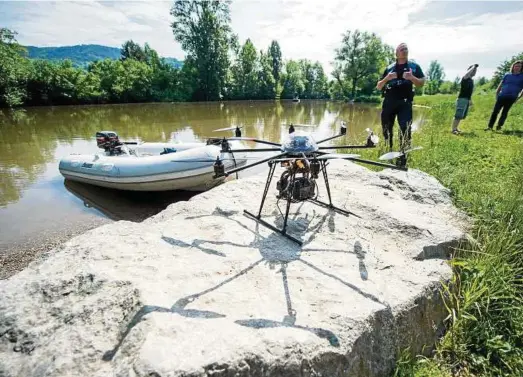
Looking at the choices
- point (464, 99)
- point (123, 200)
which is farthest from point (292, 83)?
point (123, 200)

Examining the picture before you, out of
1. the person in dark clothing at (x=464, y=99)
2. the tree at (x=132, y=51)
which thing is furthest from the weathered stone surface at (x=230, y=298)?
the tree at (x=132, y=51)

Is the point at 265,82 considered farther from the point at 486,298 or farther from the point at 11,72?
the point at 486,298

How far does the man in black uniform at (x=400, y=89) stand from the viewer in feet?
18.1

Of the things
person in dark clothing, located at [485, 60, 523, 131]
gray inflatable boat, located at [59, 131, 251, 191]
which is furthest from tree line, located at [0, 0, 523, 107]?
gray inflatable boat, located at [59, 131, 251, 191]

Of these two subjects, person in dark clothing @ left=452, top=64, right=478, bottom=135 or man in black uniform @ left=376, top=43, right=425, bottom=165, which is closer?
man in black uniform @ left=376, top=43, right=425, bottom=165

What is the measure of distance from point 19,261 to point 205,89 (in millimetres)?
42931

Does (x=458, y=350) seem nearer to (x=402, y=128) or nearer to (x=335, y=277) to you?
(x=335, y=277)

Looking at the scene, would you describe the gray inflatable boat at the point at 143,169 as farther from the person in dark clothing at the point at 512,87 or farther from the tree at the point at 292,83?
the tree at the point at 292,83

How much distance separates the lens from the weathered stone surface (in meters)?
1.72

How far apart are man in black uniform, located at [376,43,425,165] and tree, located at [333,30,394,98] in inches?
2087

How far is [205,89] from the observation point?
44594mm

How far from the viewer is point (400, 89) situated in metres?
6.00

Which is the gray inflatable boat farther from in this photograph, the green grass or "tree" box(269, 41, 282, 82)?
"tree" box(269, 41, 282, 82)

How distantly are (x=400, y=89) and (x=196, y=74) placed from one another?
42249 millimetres
